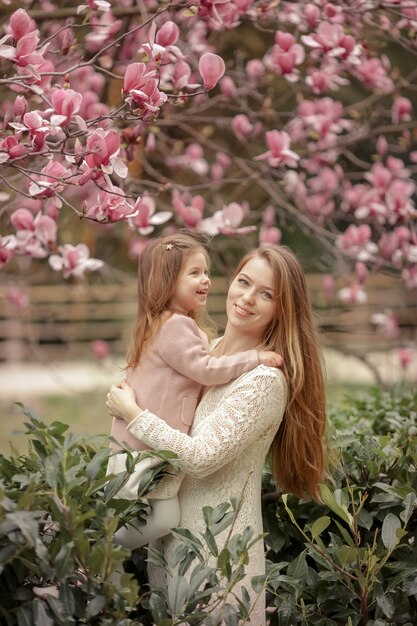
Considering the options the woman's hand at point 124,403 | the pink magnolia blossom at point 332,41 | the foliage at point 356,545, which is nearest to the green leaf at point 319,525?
the foliage at point 356,545

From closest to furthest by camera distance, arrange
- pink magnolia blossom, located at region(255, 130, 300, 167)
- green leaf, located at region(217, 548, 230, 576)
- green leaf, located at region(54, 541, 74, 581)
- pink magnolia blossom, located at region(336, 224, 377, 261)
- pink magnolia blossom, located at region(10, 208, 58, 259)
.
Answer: green leaf, located at region(54, 541, 74, 581) < green leaf, located at region(217, 548, 230, 576) < pink magnolia blossom, located at region(10, 208, 58, 259) < pink magnolia blossom, located at region(255, 130, 300, 167) < pink magnolia blossom, located at region(336, 224, 377, 261)

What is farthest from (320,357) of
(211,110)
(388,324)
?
(211,110)

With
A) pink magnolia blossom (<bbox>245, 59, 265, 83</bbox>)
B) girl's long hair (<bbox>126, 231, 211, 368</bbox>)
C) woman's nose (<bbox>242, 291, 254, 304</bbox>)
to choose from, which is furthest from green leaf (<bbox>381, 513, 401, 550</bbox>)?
pink magnolia blossom (<bbox>245, 59, 265, 83</bbox>)

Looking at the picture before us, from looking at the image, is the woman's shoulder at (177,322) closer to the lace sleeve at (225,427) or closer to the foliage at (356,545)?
the lace sleeve at (225,427)

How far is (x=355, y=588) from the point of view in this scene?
281cm

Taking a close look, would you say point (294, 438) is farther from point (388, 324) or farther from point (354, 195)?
point (388, 324)

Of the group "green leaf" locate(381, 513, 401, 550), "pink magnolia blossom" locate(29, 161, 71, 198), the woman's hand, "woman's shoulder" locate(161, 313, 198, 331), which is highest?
"pink magnolia blossom" locate(29, 161, 71, 198)

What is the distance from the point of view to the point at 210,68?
2924 mm

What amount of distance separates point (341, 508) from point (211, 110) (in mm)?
9294

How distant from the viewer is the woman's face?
2.73m

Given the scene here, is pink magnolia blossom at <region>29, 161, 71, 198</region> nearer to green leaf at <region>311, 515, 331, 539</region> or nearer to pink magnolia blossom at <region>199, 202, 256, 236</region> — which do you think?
green leaf at <region>311, 515, 331, 539</region>

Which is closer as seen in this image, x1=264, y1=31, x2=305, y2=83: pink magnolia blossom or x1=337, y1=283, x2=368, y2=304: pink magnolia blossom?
x1=264, y1=31, x2=305, y2=83: pink magnolia blossom

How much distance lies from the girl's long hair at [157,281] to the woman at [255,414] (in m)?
0.15

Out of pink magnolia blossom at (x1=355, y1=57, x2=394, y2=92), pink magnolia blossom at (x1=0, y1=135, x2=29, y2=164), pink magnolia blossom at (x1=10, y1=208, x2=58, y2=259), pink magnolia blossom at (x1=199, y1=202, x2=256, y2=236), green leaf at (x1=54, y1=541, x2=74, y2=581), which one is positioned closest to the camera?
green leaf at (x1=54, y1=541, x2=74, y2=581)
